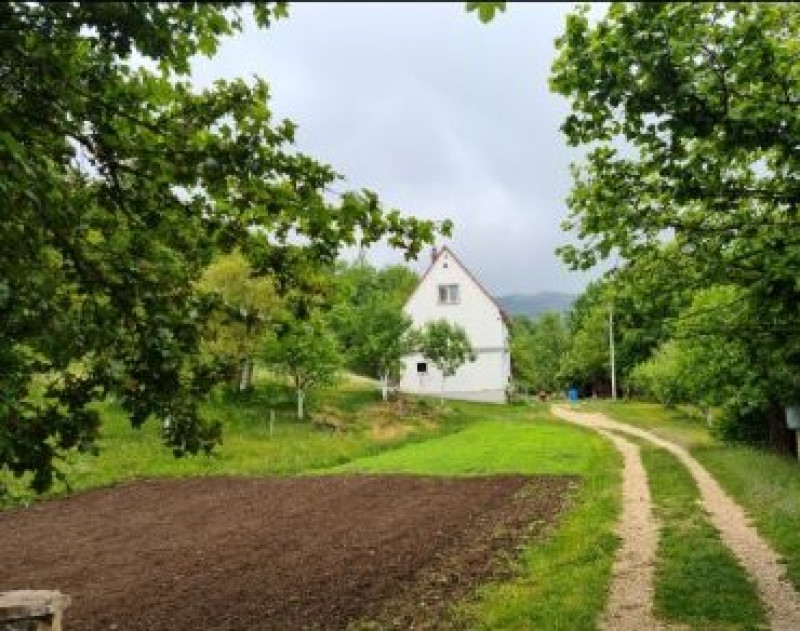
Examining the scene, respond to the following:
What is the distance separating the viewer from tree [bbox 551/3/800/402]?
9.38 m

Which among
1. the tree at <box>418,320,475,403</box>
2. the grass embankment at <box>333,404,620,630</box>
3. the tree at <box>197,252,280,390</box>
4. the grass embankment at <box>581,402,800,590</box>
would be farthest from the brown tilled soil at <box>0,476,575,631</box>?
the tree at <box>418,320,475,403</box>

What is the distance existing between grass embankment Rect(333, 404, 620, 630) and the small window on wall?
22651 mm

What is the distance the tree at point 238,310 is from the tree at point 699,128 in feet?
14.5

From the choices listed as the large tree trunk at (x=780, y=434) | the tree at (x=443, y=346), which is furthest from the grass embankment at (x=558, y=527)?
the tree at (x=443, y=346)

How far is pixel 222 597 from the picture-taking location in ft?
46.3

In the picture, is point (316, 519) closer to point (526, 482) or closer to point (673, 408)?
point (526, 482)

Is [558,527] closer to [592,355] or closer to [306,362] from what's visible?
[306,362]

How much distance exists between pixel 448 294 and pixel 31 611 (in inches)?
2503

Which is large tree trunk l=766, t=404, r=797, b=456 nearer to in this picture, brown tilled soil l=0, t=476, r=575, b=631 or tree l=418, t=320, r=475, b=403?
brown tilled soil l=0, t=476, r=575, b=631

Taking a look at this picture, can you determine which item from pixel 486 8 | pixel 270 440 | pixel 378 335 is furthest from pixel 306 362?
pixel 486 8

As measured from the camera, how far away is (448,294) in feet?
234

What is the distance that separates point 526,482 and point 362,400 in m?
30.9

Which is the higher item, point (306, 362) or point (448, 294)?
point (448, 294)

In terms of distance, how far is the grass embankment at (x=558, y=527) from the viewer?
38.8 ft
